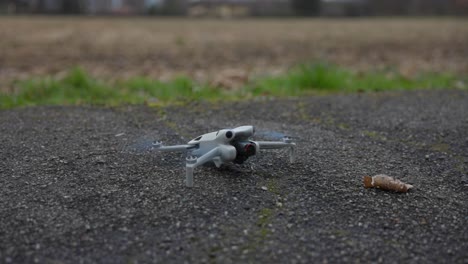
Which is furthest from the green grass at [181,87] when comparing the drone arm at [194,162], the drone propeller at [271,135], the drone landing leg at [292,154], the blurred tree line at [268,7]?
the blurred tree line at [268,7]

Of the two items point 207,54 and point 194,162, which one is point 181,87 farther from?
point 207,54

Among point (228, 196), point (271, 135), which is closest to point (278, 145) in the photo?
point (228, 196)

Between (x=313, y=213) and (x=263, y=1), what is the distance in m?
32.7

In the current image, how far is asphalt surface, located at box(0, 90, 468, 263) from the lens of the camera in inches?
81.4

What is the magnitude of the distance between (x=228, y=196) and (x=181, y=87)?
3.06 metres

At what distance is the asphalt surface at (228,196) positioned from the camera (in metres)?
2.07

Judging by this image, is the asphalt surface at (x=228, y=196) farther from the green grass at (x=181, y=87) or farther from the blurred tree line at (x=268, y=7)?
the blurred tree line at (x=268, y=7)

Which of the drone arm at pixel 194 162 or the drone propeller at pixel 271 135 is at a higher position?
the drone arm at pixel 194 162

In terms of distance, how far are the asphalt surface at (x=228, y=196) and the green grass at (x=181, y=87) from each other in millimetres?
818

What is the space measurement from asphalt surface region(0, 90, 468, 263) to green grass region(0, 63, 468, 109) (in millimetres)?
818

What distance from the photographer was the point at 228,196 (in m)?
2.50

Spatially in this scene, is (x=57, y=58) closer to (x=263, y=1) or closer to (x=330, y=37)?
(x=330, y=37)

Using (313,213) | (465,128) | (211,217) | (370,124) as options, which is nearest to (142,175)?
(211,217)

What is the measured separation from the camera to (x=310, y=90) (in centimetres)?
540
